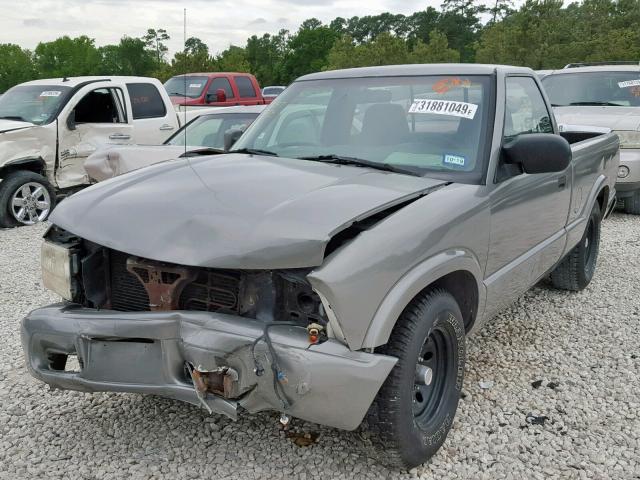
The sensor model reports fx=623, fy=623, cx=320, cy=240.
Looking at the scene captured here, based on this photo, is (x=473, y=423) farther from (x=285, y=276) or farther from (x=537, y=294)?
(x=537, y=294)

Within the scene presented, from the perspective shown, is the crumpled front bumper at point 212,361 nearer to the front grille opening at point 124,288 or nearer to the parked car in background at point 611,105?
the front grille opening at point 124,288

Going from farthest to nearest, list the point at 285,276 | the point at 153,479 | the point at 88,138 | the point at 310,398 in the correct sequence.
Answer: the point at 88,138 < the point at 153,479 < the point at 285,276 < the point at 310,398

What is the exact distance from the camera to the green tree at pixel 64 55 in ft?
271

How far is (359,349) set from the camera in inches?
90.8

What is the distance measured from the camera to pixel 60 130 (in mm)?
8305

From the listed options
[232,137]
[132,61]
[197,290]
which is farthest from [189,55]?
[132,61]

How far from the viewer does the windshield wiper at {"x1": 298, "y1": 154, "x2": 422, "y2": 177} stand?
325 cm

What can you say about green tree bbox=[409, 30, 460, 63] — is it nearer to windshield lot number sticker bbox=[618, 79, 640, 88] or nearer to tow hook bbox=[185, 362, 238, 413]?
windshield lot number sticker bbox=[618, 79, 640, 88]

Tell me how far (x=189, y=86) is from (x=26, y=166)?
6884 millimetres

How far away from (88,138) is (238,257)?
23.1 feet

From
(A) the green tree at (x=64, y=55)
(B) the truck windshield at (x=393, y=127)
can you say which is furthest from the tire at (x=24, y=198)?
(A) the green tree at (x=64, y=55)

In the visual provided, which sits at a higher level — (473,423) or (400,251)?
(400,251)

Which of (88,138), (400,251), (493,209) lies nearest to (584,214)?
(493,209)

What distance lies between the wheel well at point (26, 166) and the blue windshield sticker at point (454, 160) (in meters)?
6.52
